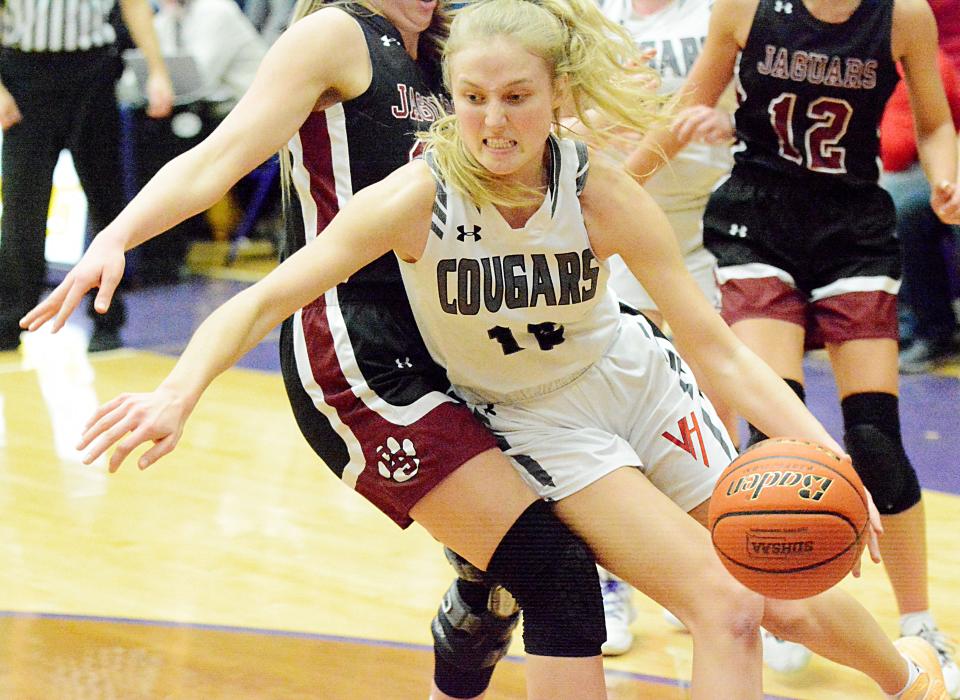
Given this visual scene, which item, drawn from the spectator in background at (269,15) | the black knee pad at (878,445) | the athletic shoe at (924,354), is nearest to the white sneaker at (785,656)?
the black knee pad at (878,445)

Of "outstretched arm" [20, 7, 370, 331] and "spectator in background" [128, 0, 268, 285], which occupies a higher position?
"outstretched arm" [20, 7, 370, 331]

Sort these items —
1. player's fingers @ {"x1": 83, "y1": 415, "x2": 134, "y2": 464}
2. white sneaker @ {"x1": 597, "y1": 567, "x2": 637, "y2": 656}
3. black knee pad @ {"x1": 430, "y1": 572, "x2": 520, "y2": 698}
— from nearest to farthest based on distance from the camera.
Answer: player's fingers @ {"x1": 83, "y1": 415, "x2": 134, "y2": 464}
black knee pad @ {"x1": 430, "y1": 572, "x2": 520, "y2": 698}
white sneaker @ {"x1": 597, "y1": 567, "x2": 637, "y2": 656}

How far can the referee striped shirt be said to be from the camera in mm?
5660

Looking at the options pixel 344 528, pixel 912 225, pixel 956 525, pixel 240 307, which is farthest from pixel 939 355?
pixel 240 307

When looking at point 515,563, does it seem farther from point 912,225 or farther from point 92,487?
point 912,225

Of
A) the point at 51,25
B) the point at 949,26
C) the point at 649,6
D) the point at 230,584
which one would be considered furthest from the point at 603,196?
the point at 51,25

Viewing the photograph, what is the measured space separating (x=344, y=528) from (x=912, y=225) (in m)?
2.72

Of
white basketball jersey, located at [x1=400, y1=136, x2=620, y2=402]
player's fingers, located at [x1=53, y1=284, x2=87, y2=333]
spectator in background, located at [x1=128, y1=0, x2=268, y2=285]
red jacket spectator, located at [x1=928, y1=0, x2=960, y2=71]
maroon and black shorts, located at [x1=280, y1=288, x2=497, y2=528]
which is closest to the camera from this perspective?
player's fingers, located at [x1=53, y1=284, x2=87, y2=333]

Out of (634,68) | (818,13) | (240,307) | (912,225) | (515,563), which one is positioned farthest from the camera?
(912,225)

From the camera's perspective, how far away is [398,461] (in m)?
2.40

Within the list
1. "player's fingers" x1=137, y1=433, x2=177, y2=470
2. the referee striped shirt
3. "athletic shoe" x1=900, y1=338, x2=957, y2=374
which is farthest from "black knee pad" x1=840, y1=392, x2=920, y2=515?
the referee striped shirt

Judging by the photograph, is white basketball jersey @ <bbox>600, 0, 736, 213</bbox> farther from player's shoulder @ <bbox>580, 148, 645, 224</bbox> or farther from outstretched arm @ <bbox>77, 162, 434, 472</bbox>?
outstretched arm @ <bbox>77, 162, 434, 472</bbox>

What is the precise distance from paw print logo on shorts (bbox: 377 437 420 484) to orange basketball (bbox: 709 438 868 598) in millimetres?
511

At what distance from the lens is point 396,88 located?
2467 mm
